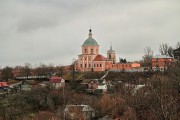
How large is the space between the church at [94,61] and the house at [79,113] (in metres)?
34.3

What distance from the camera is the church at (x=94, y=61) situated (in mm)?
66500

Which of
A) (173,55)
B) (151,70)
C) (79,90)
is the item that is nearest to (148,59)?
(173,55)

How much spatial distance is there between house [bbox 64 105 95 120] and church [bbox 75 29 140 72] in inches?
1350

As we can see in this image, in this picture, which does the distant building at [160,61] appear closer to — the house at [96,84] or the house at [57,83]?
the house at [96,84]

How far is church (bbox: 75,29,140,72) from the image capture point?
66.5 meters

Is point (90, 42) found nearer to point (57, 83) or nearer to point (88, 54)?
point (88, 54)

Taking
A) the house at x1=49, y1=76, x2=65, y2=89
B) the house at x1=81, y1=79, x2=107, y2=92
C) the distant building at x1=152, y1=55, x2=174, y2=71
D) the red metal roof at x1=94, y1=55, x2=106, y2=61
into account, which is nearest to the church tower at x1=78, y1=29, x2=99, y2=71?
the red metal roof at x1=94, y1=55, x2=106, y2=61

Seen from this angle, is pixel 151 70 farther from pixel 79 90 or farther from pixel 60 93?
pixel 60 93

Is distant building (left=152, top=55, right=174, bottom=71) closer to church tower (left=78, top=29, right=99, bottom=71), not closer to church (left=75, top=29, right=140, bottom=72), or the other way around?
church (left=75, top=29, right=140, bottom=72)

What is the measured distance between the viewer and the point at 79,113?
2822 centimetres

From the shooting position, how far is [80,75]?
62.7 metres

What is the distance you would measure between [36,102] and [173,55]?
33.6 meters

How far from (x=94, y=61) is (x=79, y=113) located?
3867 centimetres

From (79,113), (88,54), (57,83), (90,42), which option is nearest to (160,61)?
(88,54)
